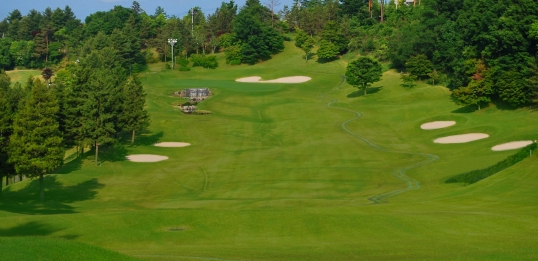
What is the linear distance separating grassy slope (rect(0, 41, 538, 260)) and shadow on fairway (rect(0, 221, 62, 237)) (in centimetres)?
8

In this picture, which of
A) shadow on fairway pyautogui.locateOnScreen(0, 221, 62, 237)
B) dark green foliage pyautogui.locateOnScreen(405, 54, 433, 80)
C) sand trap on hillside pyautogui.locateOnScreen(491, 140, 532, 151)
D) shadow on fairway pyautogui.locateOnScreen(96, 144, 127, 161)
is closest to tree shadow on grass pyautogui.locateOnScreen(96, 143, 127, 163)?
shadow on fairway pyautogui.locateOnScreen(96, 144, 127, 161)

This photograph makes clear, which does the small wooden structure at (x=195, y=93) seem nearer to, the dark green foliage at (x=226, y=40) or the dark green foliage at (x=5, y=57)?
the dark green foliage at (x=226, y=40)

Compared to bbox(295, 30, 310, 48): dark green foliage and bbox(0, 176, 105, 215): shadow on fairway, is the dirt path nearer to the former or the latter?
bbox(0, 176, 105, 215): shadow on fairway

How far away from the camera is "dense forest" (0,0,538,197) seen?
58.9m

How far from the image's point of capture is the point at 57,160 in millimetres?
45281

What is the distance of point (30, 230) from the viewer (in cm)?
2633

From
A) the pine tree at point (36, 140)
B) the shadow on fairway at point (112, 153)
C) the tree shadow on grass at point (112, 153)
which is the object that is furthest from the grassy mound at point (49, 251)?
the tree shadow on grass at point (112, 153)

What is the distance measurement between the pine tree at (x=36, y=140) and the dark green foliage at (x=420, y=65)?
59901 mm

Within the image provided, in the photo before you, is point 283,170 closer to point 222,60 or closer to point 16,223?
point 16,223

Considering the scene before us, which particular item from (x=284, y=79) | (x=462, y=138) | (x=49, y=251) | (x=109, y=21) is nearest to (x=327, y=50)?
(x=284, y=79)

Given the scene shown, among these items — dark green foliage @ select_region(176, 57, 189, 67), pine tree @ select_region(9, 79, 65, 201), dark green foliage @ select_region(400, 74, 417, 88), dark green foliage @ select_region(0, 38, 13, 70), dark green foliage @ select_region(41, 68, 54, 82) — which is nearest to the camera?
pine tree @ select_region(9, 79, 65, 201)

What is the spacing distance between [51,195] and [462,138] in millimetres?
37798

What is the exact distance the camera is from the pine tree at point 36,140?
4381cm

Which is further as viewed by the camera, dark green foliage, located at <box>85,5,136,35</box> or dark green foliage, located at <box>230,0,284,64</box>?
dark green foliage, located at <box>85,5,136,35</box>
